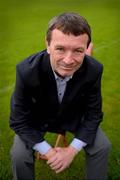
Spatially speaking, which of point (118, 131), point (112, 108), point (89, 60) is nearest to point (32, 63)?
point (89, 60)

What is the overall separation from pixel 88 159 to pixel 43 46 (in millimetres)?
2737

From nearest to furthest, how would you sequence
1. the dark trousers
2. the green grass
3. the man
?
the man, the dark trousers, the green grass

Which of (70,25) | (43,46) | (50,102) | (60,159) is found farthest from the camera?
(43,46)

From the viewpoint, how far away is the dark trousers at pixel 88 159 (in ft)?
7.02

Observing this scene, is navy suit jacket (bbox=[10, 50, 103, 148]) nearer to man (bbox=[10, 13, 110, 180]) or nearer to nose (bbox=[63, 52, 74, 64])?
man (bbox=[10, 13, 110, 180])

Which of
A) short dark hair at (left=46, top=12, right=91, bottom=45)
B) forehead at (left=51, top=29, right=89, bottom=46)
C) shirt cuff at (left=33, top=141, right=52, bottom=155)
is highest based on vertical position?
short dark hair at (left=46, top=12, right=91, bottom=45)

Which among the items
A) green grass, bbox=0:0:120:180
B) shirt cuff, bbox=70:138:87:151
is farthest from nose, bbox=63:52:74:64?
green grass, bbox=0:0:120:180

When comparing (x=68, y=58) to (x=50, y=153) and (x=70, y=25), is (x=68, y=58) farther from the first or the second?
(x=50, y=153)

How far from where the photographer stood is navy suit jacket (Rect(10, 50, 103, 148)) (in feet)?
6.84

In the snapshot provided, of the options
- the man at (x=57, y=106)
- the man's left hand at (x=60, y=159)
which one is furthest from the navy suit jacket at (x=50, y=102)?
the man's left hand at (x=60, y=159)

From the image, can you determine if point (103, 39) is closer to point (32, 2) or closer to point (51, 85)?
point (32, 2)

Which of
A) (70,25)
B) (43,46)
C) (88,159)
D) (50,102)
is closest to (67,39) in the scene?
(70,25)

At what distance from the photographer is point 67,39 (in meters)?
1.88

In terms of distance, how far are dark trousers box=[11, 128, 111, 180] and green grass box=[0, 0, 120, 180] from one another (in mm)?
330
